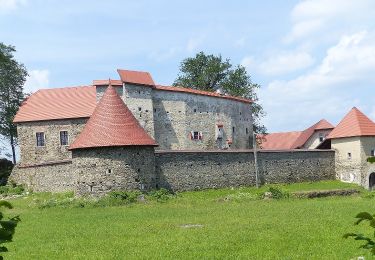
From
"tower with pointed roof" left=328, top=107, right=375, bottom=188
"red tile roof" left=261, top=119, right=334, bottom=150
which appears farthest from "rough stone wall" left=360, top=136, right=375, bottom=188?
"red tile roof" left=261, top=119, right=334, bottom=150

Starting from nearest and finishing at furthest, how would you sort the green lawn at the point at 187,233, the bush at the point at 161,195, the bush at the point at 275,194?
the green lawn at the point at 187,233 < the bush at the point at 161,195 < the bush at the point at 275,194

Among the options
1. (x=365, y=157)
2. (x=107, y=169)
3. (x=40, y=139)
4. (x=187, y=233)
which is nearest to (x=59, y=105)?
(x=40, y=139)

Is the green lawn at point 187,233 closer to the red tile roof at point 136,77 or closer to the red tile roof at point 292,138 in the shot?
the red tile roof at point 136,77

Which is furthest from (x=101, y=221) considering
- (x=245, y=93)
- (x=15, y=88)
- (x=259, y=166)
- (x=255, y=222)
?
(x=245, y=93)

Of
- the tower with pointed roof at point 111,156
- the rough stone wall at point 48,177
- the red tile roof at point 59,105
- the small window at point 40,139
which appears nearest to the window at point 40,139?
the small window at point 40,139

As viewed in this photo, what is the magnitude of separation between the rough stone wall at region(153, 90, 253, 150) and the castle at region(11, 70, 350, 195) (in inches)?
3.3

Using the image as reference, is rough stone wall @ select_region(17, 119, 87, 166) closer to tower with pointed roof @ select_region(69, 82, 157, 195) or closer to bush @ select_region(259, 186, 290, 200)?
tower with pointed roof @ select_region(69, 82, 157, 195)

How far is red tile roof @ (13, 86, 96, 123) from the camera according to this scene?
135 ft

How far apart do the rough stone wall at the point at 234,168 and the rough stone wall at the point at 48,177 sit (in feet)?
19.6

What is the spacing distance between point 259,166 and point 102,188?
40.5 feet

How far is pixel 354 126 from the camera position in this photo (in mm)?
42219

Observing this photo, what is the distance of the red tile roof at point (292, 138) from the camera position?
5984 cm

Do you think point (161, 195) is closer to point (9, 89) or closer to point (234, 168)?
point (234, 168)

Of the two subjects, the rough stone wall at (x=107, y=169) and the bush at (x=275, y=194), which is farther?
the rough stone wall at (x=107, y=169)
